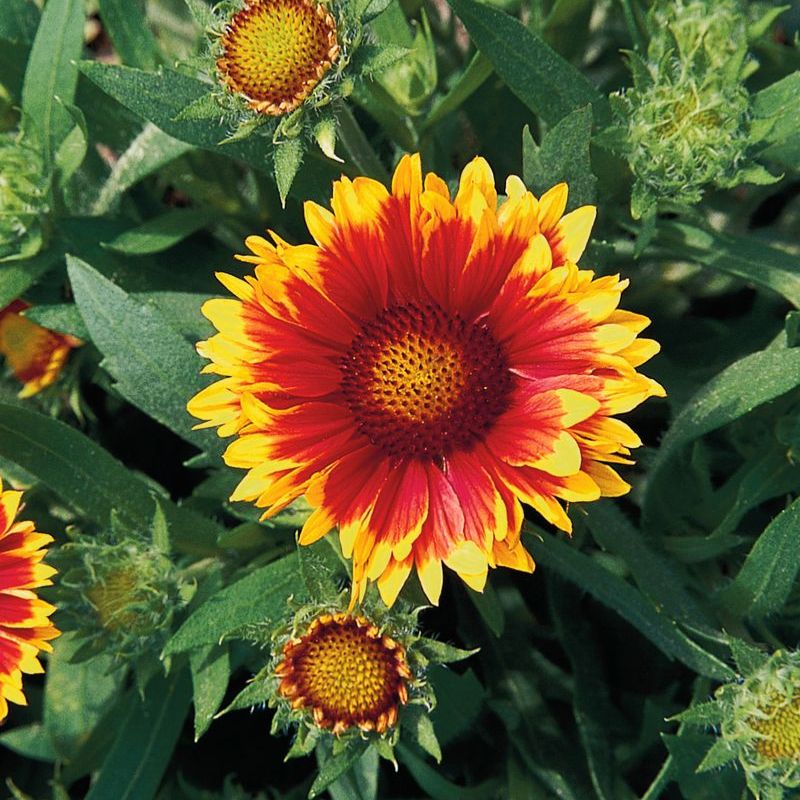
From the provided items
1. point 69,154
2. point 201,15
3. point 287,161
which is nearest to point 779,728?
point 287,161

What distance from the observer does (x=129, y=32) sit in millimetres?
1863

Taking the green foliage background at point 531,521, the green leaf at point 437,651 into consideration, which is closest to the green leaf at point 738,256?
the green foliage background at point 531,521

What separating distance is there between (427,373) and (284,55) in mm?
437

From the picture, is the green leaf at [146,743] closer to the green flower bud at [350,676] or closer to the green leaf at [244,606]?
the green leaf at [244,606]

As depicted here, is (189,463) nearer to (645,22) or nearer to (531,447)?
(531,447)

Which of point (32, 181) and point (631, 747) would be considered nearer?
point (32, 181)

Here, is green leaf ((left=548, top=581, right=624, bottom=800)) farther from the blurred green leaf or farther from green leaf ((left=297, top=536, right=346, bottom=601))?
green leaf ((left=297, top=536, right=346, bottom=601))

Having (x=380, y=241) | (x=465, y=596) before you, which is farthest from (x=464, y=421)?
(x=465, y=596)

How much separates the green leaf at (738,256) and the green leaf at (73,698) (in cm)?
125

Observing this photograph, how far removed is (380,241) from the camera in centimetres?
128

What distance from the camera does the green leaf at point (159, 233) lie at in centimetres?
181

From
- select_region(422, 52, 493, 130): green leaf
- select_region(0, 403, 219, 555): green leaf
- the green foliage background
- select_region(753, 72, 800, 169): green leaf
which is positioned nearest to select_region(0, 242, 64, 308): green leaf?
the green foliage background

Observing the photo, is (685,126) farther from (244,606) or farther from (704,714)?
(244,606)

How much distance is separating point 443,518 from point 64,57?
107 centimetres
